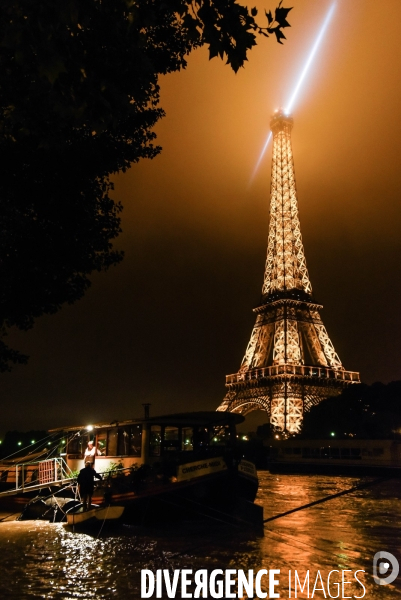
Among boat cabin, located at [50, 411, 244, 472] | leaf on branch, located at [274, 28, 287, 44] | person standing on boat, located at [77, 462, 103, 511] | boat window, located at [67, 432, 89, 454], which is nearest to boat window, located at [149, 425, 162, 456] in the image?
boat cabin, located at [50, 411, 244, 472]

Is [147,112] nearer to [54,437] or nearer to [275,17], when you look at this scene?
[275,17]

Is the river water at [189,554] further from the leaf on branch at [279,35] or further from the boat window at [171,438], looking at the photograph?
the leaf on branch at [279,35]

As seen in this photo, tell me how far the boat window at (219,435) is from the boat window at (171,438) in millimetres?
1382

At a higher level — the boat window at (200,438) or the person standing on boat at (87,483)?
the boat window at (200,438)

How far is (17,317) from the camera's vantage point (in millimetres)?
12055

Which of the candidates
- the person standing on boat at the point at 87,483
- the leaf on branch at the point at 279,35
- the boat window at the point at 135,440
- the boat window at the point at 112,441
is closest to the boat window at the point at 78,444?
the boat window at the point at 112,441

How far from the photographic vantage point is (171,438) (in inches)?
792

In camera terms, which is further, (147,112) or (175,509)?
(175,509)

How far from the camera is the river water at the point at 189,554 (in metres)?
10.2

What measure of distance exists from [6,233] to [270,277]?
262 feet

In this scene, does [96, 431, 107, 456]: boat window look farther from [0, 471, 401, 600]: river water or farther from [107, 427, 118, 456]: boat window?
[0, 471, 401, 600]: river water

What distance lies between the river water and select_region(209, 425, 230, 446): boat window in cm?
336

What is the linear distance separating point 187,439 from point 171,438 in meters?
0.58

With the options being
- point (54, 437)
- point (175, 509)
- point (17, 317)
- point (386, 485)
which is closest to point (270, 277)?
point (386, 485)
